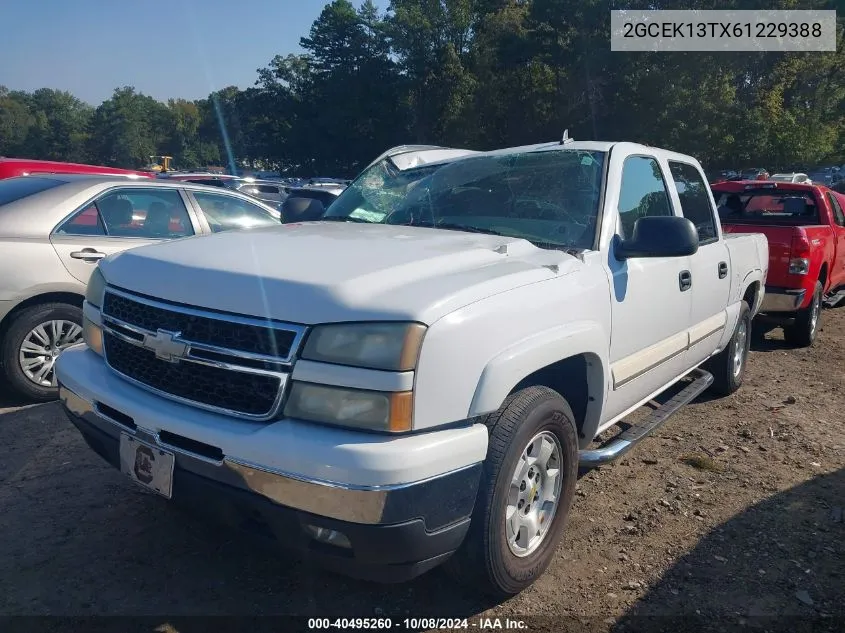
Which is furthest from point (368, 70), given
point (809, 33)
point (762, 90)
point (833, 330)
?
point (833, 330)

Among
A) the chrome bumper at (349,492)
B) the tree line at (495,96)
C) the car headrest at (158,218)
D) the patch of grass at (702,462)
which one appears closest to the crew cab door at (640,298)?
the patch of grass at (702,462)

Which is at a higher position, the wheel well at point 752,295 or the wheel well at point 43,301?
the wheel well at point 43,301

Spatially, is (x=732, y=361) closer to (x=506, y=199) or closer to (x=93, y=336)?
(x=506, y=199)

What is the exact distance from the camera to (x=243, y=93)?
210ft

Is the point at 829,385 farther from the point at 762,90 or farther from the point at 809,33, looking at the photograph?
the point at 762,90

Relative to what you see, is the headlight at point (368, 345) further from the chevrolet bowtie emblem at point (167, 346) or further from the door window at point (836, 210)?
the door window at point (836, 210)

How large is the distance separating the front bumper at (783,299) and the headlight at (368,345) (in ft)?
19.5

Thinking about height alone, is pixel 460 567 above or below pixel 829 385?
above

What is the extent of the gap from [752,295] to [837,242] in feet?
10.1

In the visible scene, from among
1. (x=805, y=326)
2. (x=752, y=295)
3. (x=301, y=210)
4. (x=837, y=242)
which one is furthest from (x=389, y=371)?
(x=837, y=242)

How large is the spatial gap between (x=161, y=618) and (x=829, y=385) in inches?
226

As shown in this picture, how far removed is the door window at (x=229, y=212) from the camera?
6.00 metres

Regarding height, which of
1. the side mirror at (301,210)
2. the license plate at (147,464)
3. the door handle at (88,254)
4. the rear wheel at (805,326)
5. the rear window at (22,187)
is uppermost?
the rear window at (22,187)

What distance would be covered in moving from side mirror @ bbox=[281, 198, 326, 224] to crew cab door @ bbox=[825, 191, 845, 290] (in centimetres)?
626
